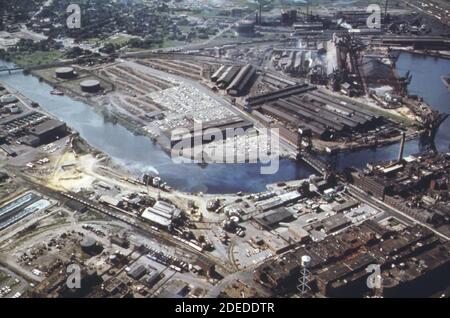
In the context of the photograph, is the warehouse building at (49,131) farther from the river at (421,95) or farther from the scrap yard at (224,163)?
the river at (421,95)

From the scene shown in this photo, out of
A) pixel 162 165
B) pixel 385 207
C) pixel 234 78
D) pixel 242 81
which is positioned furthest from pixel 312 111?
pixel 162 165

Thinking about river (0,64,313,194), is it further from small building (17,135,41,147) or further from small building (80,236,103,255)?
small building (80,236,103,255)

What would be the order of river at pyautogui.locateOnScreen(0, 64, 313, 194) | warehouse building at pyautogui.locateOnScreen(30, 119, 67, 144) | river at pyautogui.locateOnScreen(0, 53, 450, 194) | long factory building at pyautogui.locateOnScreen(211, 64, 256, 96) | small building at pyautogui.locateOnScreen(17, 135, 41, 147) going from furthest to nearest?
1. long factory building at pyautogui.locateOnScreen(211, 64, 256, 96)
2. warehouse building at pyautogui.locateOnScreen(30, 119, 67, 144)
3. small building at pyautogui.locateOnScreen(17, 135, 41, 147)
4. river at pyautogui.locateOnScreen(0, 53, 450, 194)
5. river at pyautogui.locateOnScreen(0, 64, 313, 194)

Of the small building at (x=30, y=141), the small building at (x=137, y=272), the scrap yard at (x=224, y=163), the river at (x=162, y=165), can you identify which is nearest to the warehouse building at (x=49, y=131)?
the scrap yard at (x=224, y=163)

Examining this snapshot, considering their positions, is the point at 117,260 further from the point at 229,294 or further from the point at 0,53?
the point at 0,53

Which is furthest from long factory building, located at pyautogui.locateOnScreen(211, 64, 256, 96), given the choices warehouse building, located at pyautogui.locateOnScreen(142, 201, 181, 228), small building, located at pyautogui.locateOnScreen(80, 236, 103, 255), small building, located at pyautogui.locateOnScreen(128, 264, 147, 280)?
small building, located at pyautogui.locateOnScreen(128, 264, 147, 280)

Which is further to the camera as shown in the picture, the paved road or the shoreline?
the shoreline

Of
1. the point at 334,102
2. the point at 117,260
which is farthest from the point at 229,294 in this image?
the point at 334,102
